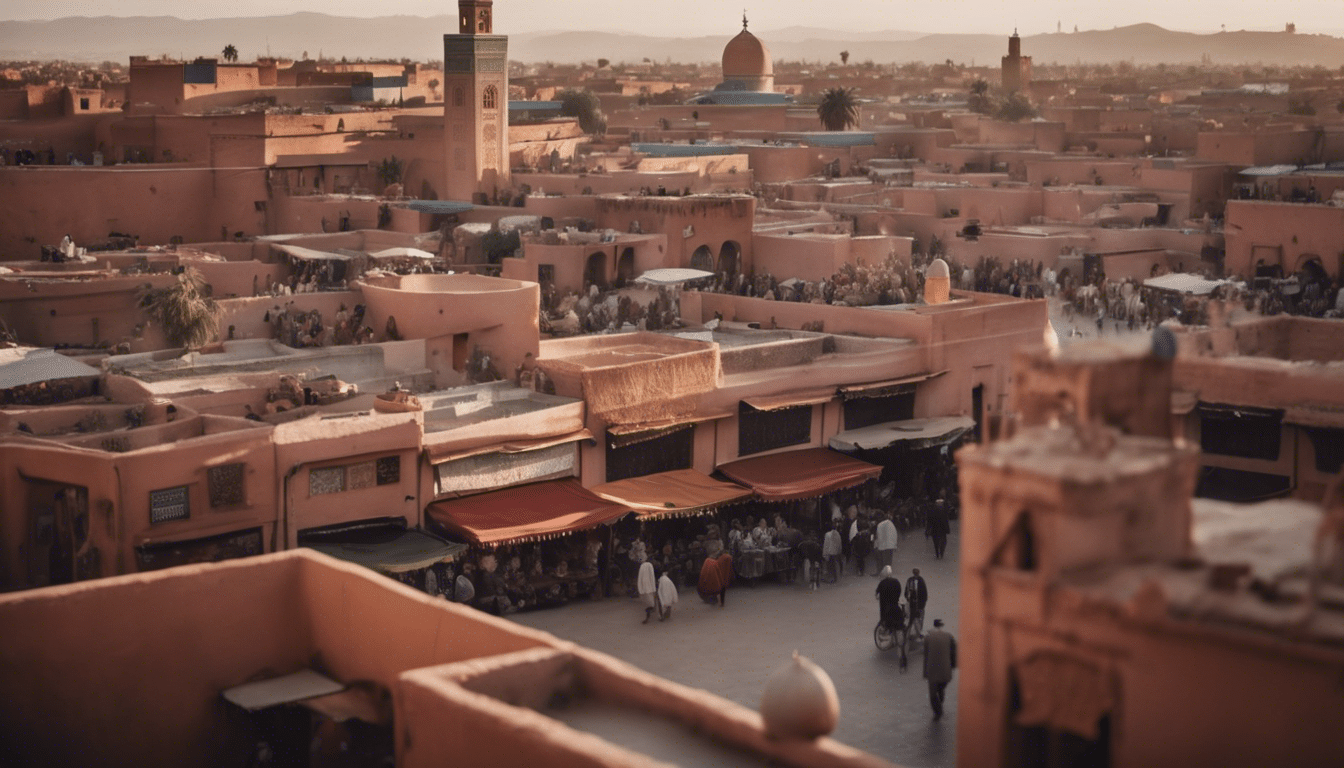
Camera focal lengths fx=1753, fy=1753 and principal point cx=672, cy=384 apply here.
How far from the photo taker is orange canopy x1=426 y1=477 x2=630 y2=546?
1875 cm

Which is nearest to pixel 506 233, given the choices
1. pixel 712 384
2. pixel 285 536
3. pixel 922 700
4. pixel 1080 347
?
pixel 712 384

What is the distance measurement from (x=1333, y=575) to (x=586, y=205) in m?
28.1

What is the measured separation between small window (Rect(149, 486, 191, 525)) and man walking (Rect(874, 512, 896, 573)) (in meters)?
7.84

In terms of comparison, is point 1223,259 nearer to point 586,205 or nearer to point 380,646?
point 586,205

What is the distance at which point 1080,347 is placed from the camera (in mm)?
10164

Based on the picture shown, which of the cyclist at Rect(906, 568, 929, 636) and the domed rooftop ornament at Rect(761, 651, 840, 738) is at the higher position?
the domed rooftop ornament at Rect(761, 651, 840, 738)

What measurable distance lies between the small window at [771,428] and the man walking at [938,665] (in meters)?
7.62

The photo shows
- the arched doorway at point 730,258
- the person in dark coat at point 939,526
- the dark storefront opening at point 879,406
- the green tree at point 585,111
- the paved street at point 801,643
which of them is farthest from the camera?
the green tree at point 585,111

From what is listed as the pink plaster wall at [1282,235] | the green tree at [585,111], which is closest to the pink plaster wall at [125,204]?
the pink plaster wall at [1282,235]

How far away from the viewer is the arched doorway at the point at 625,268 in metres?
32.3

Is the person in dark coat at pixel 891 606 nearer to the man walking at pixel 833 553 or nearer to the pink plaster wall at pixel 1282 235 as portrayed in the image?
the man walking at pixel 833 553

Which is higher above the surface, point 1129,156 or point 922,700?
point 1129,156

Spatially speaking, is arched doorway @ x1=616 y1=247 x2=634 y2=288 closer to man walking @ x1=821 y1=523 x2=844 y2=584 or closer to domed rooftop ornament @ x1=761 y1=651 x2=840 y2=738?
man walking @ x1=821 y1=523 x2=844 y2=584

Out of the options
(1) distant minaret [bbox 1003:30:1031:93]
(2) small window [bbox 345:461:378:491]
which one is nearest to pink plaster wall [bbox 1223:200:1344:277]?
(2) small window [bbox 345:461:378:491]
